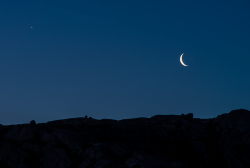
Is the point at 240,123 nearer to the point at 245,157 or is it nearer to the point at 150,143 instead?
the point at 245,157

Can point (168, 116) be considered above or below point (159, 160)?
above

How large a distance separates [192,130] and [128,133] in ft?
23.2

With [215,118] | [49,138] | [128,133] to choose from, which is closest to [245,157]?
[215,118]

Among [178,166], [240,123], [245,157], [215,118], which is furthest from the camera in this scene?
[215,118]

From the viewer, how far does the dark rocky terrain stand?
33.0 m

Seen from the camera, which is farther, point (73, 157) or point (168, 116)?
point (168, 116)

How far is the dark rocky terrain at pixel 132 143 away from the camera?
33031 mm

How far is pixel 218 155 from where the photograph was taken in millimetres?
34844

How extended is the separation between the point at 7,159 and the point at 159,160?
1724cm

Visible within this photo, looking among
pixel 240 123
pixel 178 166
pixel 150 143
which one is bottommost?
pixel 178 166

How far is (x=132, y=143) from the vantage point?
114 feet

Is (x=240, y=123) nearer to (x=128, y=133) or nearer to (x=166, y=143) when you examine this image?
(x=166, y=143)

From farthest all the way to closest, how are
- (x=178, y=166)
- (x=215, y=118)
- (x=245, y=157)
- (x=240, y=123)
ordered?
(x=215, y=118)
(x=240, y=123)
(x=245, y=157)
(x=178, y=166)

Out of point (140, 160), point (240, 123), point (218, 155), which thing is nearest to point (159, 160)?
point (140, 160)
